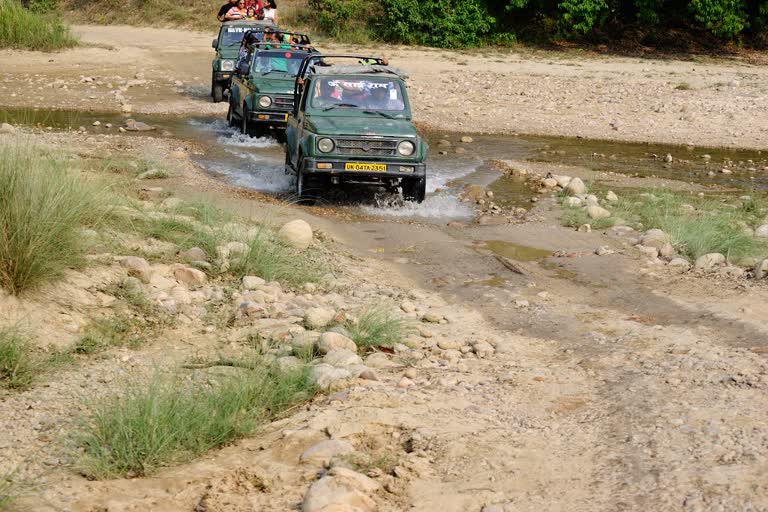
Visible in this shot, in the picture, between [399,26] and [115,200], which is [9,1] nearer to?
[399,26]

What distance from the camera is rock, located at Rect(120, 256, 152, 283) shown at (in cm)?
879

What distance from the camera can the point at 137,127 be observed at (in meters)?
19.7

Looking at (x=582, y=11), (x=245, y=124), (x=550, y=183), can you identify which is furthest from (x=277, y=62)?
(x=582, y=11)

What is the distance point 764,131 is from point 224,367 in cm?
1720

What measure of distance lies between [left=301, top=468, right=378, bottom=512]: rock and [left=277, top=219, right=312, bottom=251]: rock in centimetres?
536

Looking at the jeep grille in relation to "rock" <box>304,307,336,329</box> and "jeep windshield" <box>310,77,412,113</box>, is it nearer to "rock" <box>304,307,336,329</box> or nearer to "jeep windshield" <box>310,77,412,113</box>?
"jeep windshield" <box>310,77,412,113</box>

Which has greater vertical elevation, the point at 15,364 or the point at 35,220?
the point at 35,220

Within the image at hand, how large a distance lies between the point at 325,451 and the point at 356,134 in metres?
7.55

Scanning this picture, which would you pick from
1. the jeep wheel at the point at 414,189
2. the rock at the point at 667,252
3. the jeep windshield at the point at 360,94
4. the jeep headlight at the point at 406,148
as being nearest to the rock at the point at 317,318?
the rock at the point at 667,252

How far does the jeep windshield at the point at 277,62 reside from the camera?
60.0 feet

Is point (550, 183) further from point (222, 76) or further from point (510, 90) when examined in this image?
point (510, 90)

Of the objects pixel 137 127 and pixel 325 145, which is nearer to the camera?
pixel 325 145

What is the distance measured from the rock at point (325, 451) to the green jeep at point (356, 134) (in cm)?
731

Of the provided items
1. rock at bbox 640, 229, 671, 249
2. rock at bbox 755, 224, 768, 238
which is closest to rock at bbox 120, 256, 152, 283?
rock at bbox 640, 229, 671, 249
